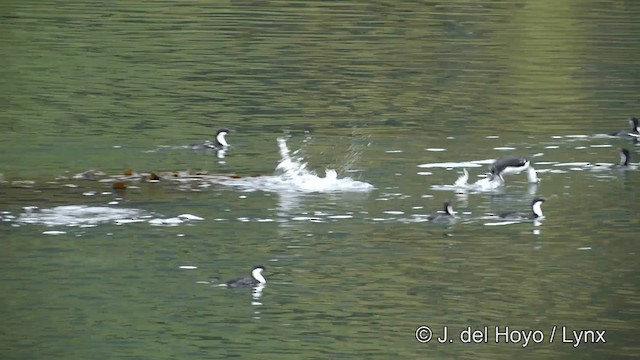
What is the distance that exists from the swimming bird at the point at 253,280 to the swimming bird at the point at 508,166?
7819 millimetres

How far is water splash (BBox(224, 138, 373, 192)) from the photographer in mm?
27016

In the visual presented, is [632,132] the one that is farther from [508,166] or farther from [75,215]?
[75,215]

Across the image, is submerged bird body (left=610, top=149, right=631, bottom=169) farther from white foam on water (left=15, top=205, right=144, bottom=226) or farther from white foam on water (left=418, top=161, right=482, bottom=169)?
white foam on water (left=15, top=205, right=144, bottom=226)

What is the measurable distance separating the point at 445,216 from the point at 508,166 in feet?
10.7

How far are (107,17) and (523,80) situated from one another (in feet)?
59.1

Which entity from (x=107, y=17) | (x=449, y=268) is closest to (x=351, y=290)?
(x=449, y=268)

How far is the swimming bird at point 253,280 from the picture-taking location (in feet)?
66.8

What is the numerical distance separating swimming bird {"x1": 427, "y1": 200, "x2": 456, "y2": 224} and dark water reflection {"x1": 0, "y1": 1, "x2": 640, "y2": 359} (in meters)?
0.25

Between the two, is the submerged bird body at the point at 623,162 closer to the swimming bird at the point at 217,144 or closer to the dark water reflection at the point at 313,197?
the dark water reflection at the point at 313,197

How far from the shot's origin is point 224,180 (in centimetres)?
2756

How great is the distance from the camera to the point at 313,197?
2636 centimetres

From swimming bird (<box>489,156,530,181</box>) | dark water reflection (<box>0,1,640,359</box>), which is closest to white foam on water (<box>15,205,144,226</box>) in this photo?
dark water reflection (<box>0,1,640,359</box>)

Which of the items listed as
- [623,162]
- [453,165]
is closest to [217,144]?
[453,165]

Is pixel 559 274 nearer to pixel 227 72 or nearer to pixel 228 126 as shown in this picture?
pixel 228 126
